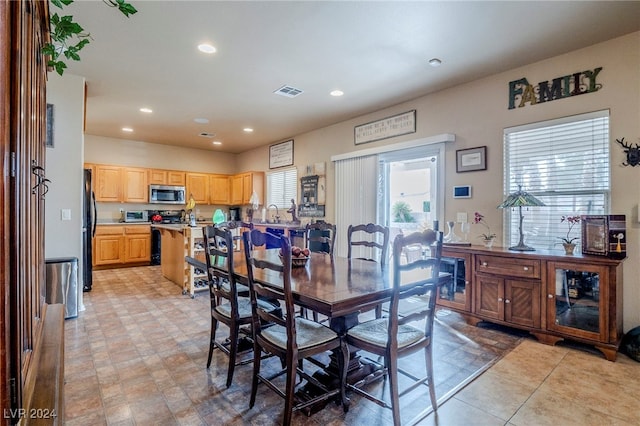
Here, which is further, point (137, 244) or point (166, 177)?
point (166, 177)

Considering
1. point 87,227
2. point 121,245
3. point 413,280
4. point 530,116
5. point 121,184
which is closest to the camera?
point 413,280

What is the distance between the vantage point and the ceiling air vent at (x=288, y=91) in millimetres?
4207

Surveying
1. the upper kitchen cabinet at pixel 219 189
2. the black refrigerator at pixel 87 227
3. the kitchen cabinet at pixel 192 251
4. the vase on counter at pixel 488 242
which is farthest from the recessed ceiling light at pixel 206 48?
the upper kitchen cabinet at pixel 219 189

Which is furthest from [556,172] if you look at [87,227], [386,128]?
[87,227]

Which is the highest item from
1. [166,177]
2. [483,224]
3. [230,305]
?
[166,177]

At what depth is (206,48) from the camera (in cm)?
315

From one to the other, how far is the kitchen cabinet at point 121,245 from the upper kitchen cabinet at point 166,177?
3.61ft

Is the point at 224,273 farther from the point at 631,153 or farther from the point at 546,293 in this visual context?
the point at 631,153

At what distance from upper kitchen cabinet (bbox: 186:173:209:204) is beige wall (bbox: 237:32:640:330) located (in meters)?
4.13

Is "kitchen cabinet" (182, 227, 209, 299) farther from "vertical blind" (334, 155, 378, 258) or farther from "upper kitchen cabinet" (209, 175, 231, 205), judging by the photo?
"upper kitchen cabinet" (209, 175, 231, 205)

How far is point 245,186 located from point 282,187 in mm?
1183

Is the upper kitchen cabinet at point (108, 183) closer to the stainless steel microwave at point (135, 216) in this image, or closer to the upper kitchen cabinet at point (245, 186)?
the stainless steel microwave at point (135, 216)

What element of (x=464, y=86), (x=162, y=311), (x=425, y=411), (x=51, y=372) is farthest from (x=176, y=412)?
(x=464, y=86)

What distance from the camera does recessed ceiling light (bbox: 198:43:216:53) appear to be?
310cm
